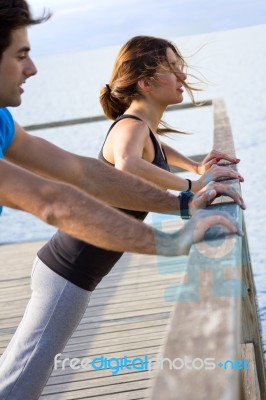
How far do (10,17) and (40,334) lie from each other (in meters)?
0.85

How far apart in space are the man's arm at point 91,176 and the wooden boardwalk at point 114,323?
564 mm

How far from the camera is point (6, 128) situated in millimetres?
2408

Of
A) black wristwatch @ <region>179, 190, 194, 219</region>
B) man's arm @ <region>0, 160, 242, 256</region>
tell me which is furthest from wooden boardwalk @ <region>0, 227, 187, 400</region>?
man's arm @ <region>0, 160, 242, 256</region>

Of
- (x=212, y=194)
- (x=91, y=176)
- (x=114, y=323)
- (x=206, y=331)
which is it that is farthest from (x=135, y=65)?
(x=206, y=331)

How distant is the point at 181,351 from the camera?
121 centimetres

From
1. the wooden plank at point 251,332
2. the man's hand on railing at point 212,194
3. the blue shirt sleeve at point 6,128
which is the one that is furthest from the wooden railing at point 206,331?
the wooden plank at point 251,332

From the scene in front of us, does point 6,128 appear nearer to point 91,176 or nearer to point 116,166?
point 91,176

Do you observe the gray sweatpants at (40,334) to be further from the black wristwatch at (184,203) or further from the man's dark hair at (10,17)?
the man's dark hair at (10,17)

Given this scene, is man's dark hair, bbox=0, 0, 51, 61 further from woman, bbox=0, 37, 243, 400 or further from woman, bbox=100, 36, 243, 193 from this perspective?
woman, bbox=100, 36, 243, 193

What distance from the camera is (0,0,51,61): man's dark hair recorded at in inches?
84.7

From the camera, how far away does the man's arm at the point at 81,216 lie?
1.73m

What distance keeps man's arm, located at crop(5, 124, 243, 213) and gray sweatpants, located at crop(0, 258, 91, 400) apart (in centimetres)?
27

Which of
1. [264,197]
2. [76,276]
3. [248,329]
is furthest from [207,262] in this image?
[264,197]

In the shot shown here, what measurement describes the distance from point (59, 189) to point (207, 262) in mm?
342
